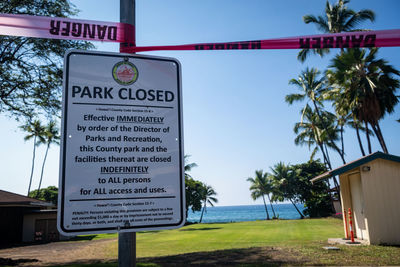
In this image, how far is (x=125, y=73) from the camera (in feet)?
5.86

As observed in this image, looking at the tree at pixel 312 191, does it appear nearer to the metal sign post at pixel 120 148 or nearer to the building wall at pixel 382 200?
the building wall at pixel 382 200

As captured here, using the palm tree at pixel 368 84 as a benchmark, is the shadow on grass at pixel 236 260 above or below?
below

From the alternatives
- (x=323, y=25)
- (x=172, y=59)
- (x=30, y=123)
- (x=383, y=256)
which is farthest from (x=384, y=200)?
(x=323, y=25)

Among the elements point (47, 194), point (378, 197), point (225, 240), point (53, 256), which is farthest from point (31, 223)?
point (47, 194)

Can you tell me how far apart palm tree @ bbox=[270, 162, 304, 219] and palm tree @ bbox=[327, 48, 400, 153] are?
31.7 metres

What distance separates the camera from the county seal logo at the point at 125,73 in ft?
5.81

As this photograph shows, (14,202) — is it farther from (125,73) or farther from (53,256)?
(125,73)

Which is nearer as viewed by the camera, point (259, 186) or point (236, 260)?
point (236, 260)

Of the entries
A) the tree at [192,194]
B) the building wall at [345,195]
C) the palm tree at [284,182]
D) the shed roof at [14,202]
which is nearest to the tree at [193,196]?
the tree at [192,194]

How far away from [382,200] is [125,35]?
1526 centimetres

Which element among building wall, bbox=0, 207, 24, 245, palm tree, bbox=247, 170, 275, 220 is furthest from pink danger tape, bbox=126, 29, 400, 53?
palm tree, bbox=247, 170, 275, 220

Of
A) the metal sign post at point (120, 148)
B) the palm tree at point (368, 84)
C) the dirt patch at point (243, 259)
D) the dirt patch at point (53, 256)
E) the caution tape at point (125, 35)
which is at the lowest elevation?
the dirt patch at point (53, 256)

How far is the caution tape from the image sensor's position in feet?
Answer: 6.57

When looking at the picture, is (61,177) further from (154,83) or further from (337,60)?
(337,60)
